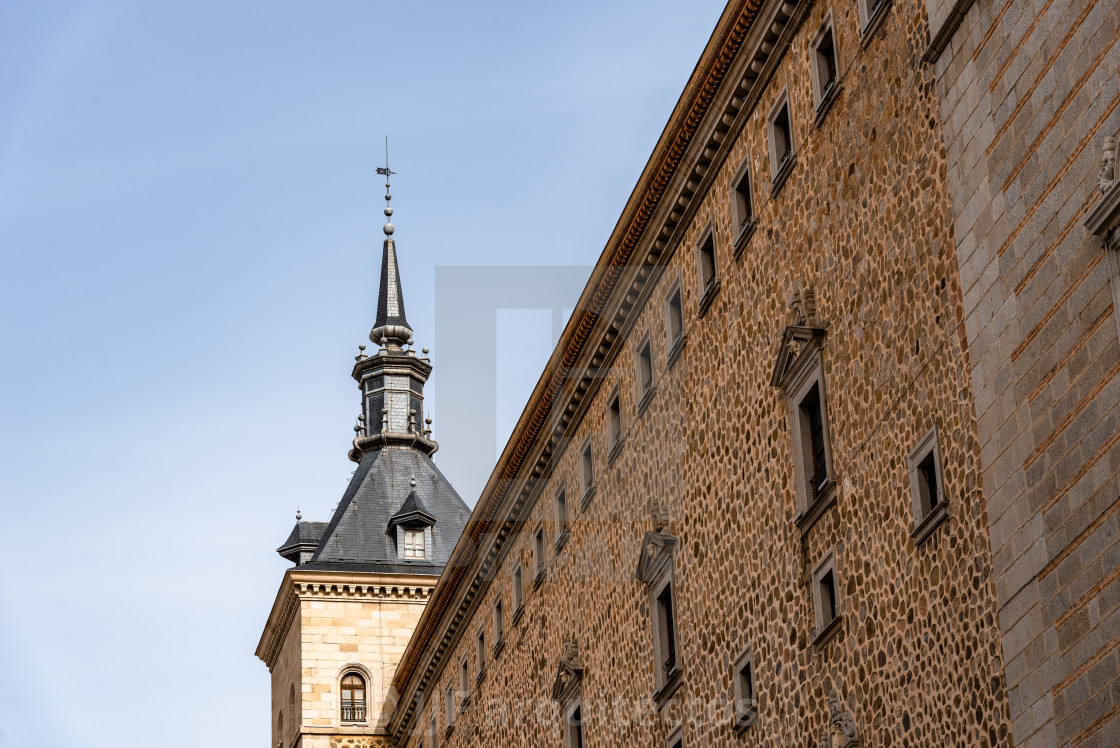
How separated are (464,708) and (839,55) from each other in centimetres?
1990

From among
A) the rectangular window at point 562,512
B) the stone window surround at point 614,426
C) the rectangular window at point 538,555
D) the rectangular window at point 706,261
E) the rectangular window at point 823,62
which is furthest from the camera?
the rectangular window at point 538,555

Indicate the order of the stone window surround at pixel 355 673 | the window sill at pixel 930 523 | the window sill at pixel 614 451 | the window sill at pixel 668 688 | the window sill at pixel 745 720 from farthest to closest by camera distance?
the stone window surround at pixel 355 673, the window sill at pixel 614 451, the window sill at pixel 668 688, the window sill at pixel 745 720, the window sill at pixel 930 523

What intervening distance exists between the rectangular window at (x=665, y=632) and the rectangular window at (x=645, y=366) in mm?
3056

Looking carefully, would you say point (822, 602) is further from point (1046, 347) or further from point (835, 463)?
point (1046, 347)

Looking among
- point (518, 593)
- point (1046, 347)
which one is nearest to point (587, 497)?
point (518, 593)

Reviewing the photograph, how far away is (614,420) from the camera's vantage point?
1057 inches

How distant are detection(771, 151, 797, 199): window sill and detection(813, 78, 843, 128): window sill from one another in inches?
26.8

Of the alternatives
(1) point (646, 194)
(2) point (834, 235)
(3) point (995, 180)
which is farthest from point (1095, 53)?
(1) point (646, 194)

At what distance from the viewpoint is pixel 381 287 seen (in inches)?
2255

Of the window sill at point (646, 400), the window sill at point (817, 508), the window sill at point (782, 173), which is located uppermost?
the window sill at point (782, 173)

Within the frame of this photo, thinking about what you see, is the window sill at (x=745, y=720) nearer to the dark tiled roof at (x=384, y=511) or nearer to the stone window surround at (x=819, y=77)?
the stone window surround at (x=819, y=77)

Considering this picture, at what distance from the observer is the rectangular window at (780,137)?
66.4ft

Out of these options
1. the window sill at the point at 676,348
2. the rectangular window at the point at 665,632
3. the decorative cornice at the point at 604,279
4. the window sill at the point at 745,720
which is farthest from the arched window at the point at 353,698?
the window sill at the point at 745,720

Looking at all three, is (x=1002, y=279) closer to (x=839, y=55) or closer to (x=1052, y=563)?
(x=1052, y=563)
